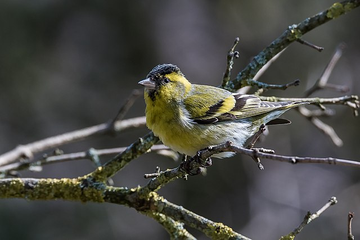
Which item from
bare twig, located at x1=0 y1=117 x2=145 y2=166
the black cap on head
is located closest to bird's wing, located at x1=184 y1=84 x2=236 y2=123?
the black cap on head

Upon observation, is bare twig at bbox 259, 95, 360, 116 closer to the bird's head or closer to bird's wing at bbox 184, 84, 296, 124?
bird's wing at bbox 184, 84, 296, 124

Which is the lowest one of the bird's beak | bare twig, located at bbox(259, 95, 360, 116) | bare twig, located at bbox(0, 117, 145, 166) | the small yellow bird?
bare twig, located at bbox(259, 95, 360, 116)

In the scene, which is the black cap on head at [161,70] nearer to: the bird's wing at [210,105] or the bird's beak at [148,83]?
the bird's beak at [148,83]

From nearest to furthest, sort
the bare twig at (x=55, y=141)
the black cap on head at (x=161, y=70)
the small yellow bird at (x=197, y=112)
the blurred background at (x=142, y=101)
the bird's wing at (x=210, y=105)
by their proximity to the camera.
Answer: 1. the small yellow bird at (x=197, y=112)
2. the bird's wing at (x=210, y=105)
3. the black cap on head at (x=161, y=70)
4. the bare twig at (x=55, y=141)
5. the blurred background at (x=142, y=101)

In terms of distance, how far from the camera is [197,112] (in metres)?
3.77

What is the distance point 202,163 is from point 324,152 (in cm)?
573

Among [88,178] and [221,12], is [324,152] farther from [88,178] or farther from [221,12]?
[88,178]

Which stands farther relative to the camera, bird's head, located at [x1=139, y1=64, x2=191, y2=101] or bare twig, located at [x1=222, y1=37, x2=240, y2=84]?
bird's head, located at [x1=139, y1=64, x2=191, y2=101]

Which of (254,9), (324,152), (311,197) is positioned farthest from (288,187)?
(254,9)

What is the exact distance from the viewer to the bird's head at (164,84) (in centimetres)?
384

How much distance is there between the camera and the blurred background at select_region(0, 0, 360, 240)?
7.43 metres

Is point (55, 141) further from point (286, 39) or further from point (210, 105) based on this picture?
point (286, 39)

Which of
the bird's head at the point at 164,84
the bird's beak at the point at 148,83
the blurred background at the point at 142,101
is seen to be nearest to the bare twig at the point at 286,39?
the bird's head at the point at 164,84

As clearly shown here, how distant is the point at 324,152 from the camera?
813cm
